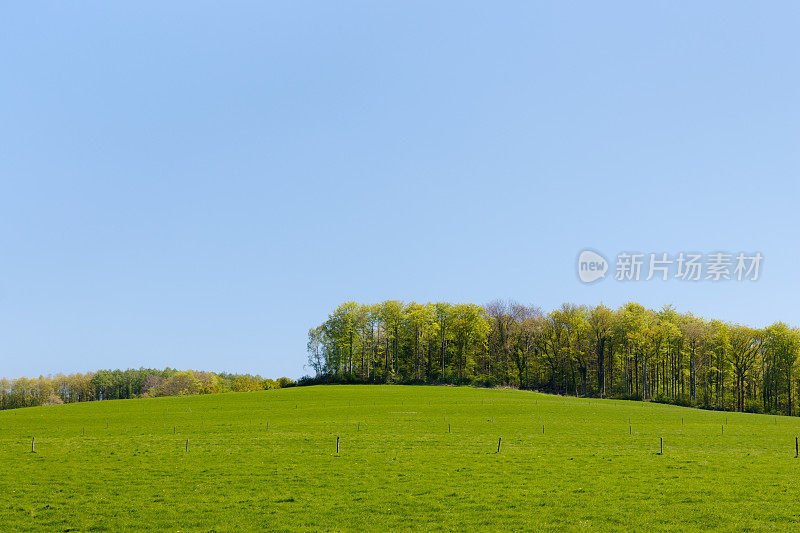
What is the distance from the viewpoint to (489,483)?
33.3m

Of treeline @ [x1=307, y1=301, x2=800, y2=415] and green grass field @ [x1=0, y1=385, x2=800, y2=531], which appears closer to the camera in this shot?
green grass field @ [x1=0, y1=385, x2=800, y2=531]

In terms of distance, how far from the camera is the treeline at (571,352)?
11969 cm

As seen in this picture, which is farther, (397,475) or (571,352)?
(571,352)

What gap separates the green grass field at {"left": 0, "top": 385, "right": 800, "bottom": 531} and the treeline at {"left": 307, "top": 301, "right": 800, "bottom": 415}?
179ft

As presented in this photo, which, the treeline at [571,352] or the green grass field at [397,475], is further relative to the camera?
the treeline at [571,352]

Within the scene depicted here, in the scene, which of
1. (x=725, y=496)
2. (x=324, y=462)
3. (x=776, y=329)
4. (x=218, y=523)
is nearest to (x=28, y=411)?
(x=324, y=462)

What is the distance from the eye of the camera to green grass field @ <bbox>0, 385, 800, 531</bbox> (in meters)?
26.6

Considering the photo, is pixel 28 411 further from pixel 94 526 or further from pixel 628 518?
pixel 628 518

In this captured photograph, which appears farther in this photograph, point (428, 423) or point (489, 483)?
point (428, 423)

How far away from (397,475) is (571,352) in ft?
338

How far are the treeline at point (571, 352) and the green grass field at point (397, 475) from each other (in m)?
54.6

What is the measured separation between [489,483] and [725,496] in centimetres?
1268

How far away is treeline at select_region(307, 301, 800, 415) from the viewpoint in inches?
4712

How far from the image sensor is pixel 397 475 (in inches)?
1396
